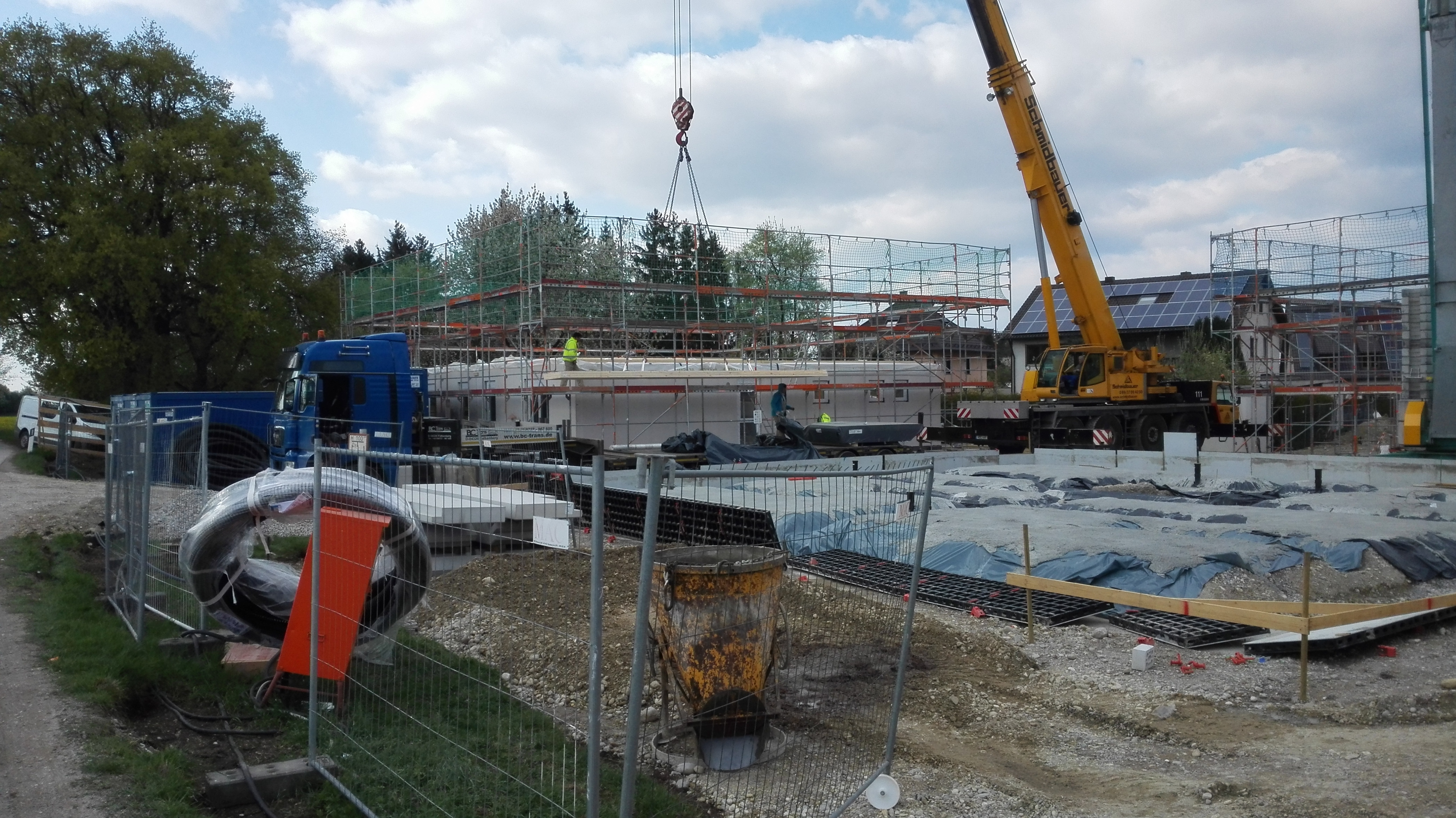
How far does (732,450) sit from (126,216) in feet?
68.2

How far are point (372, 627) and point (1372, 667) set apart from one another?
7.24m

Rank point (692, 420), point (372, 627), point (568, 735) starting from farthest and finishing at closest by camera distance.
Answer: point (692, 420)
point (372, 627)
point (568, 735)

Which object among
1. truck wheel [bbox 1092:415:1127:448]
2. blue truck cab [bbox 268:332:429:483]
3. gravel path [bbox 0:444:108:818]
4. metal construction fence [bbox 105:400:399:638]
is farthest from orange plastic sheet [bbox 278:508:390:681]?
truck wheel [bbox 1092:415:1127:448]

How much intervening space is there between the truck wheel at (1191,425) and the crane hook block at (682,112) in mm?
16395

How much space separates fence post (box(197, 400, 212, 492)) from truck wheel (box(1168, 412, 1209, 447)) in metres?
24.1

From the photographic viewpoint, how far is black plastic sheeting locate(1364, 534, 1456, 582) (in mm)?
10453

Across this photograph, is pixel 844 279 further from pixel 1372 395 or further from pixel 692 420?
pixel 1372 395

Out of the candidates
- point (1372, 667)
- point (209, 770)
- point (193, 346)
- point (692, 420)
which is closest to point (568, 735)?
point (209, 770)

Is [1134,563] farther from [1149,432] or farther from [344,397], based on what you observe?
[1149,432]

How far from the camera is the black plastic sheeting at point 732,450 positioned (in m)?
21.3

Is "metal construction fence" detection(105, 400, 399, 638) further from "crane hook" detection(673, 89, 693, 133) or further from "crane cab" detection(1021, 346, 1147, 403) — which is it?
"crane cab" detection(1021, 346, 1147, 403)

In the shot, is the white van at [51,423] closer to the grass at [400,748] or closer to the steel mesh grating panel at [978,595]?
the grass at [400,748]

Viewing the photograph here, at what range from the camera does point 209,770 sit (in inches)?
210

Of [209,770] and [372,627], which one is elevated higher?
[372,627]
